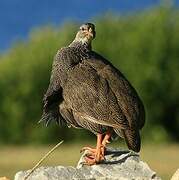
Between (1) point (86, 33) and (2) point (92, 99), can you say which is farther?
(1) point (86, 33)

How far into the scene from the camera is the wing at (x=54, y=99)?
6457mm

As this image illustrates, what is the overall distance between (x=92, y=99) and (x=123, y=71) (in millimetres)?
58066

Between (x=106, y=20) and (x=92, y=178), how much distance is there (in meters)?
65.7

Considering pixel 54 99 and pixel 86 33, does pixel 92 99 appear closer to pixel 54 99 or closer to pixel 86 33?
pixel 54 99

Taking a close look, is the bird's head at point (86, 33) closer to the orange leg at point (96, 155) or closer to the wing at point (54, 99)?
the wing at point (54, 99)

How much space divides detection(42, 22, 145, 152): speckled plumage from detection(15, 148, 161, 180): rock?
0.29 m

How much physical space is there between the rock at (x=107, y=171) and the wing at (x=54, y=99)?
40 centimetres

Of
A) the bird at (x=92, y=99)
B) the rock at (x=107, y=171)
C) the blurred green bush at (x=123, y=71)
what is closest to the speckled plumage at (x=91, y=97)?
the bird at (x=92, y=99)

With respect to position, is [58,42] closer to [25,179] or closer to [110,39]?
[110,39]

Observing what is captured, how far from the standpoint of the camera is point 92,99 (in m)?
6.20

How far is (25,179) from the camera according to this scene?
20.0ft

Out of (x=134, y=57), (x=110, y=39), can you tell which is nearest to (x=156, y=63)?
(x=134, y=57)

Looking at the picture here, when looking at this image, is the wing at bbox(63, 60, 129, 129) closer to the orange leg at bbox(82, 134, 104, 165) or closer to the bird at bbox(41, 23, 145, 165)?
the bird at bbox(41, 23, 145, 165)

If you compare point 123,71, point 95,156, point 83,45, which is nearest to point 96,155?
point 95,156
